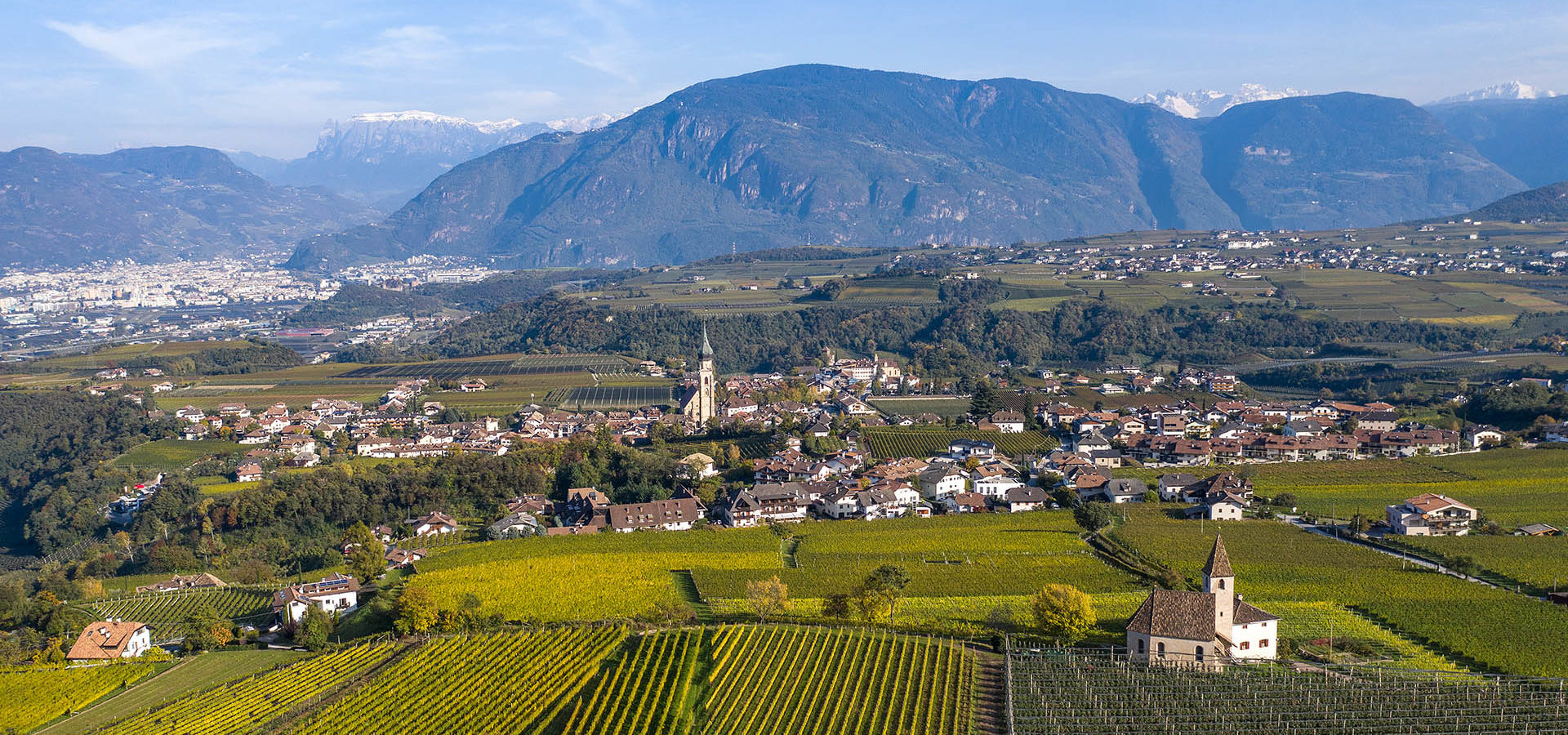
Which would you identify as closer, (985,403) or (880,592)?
(880,592)

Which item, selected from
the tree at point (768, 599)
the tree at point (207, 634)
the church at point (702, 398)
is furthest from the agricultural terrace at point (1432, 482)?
the tree at point (207, 634)

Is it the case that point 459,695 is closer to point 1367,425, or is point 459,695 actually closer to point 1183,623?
point 1183,623

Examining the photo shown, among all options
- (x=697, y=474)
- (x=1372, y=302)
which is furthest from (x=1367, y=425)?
(x=1372, y=302)

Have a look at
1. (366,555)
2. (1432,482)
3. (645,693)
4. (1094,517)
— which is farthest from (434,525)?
(1432,482)

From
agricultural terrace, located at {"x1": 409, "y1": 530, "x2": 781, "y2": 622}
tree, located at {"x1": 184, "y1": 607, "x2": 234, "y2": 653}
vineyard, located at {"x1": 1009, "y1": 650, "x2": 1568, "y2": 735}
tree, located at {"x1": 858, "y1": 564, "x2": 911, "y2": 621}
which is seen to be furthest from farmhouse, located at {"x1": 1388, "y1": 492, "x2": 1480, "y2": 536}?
tree, located at {"x1": 184, "y1": 607, "x2": 234, "y2": 653}

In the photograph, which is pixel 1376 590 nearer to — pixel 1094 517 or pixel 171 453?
pixel 1094 517

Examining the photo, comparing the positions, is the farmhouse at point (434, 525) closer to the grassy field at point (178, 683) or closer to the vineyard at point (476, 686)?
the grassy field at point (178, 683)
